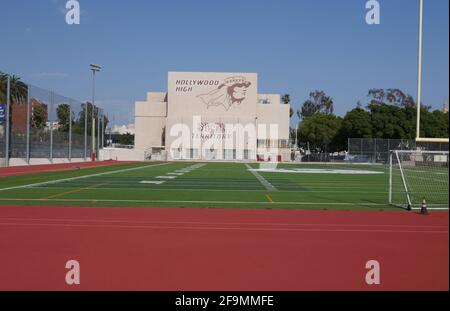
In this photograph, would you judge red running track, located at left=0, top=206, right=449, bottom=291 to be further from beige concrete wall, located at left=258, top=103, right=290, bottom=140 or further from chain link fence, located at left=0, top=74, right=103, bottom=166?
beige concrete wall, located at left=258, top=103, right=290, bottom=140


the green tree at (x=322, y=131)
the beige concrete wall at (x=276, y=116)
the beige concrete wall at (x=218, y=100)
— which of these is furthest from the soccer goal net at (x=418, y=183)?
the green tree at (x=322, y=131)

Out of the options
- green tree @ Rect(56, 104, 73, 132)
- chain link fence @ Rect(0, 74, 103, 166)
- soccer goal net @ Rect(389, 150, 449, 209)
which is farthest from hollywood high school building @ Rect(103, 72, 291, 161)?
soccer goal net @ Rect(389, 150, 449, 209)

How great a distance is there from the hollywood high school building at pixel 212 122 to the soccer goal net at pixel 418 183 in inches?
2070

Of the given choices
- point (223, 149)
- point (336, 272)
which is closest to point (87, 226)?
point (336, 272)

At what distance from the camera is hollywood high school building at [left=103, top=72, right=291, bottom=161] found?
276ft

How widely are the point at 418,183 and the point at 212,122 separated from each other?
198ft

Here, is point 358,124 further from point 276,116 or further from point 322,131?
point 276,116

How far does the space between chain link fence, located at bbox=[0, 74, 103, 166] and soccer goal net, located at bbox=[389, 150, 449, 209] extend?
26.6 meters

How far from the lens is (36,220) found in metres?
12.2

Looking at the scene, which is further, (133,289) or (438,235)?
(438,235)
